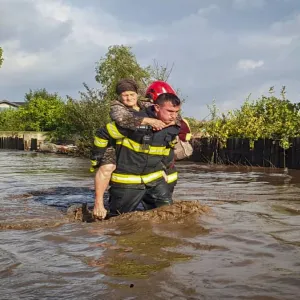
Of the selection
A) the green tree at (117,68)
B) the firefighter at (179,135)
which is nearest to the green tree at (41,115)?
the green tree at (117,68)

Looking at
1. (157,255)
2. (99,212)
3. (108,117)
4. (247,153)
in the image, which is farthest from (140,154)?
(108,117)

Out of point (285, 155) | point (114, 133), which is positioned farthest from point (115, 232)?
point (285, 155)

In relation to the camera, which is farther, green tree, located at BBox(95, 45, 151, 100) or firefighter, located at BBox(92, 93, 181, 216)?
green tree, located at BBox(95, 45, 151, 100)

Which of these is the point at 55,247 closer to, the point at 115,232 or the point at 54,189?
the point at 115,232

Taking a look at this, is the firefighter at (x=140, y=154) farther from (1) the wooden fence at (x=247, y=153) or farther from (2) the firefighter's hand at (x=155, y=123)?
(1) the wooden fence at (x=247, y=153)

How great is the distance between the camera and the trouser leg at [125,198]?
20.8 feet

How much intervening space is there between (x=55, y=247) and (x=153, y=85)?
2.76 m

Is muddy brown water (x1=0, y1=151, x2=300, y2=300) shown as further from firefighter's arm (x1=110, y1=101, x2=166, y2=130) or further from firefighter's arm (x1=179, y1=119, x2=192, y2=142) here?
firefighter's arm (x1=110, y1=101, x2=166, y2=130)

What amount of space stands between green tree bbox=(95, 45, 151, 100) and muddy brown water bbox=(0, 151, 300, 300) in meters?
31.3

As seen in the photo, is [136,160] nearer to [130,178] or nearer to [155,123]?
[130,178]

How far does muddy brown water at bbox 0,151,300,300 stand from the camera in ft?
10.9

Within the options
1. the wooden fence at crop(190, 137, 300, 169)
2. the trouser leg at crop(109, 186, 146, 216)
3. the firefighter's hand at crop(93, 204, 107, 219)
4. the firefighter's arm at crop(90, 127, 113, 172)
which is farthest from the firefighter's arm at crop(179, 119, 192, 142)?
the wooden fence at crop(190, 137, 300, 169)

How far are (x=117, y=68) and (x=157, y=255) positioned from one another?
124 feet

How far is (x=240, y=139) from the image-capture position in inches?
829
